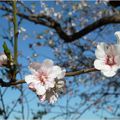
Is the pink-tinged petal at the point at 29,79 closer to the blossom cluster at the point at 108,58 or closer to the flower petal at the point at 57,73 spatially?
the flower petal at the point at 57,73

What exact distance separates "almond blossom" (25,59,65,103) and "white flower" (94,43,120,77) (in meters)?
0.14

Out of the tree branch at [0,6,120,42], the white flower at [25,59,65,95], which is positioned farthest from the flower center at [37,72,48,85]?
the tree branch at [0,6,120,42]

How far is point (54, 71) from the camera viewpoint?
149cm

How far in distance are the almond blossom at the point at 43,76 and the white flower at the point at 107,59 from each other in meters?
0.14

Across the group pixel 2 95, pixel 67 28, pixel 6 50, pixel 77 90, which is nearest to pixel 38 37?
pixel 67 28

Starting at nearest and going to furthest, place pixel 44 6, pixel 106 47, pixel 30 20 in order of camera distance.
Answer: pixel 106 47
pixel 30 20
pixel 44 6

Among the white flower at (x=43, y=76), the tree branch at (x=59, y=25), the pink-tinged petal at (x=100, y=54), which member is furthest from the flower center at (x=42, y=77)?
the tree branch at (x=59, y=25)

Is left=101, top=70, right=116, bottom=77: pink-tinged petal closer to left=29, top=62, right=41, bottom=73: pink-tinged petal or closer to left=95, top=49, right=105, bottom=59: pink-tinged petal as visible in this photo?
left=95, top=49, right=105, bottom=59: pink-tinged petal

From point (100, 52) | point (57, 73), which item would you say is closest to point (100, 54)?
point (100, 52)

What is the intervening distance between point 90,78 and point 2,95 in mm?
5333

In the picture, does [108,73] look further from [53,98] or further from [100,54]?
[53,98]

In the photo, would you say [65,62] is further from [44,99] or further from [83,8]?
[44,99]

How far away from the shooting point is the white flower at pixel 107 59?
1.37 metres

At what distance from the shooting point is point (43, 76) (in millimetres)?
1512
